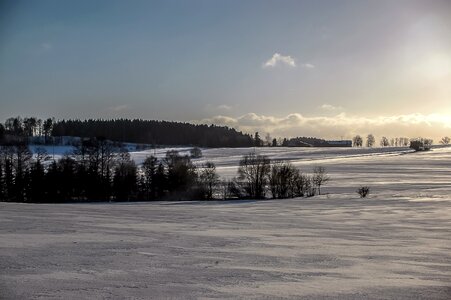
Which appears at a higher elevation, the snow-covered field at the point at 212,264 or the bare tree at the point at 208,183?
the snow-covered field at the point at 212,264

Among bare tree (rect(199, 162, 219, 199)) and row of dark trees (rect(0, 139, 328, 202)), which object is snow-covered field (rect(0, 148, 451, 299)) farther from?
row of dark trees (rect(0, 139, 328, 202))

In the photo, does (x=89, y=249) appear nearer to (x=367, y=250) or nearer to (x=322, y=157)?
(x=367, y=250)

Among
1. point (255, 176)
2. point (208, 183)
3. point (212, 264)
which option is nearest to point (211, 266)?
point (212, 264)

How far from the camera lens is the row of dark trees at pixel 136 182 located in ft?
211

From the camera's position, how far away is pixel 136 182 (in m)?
67.0

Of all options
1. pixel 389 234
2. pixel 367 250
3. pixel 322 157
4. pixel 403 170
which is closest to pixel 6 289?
pixel 367 250

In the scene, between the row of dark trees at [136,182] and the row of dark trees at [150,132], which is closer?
the row of dark trees at [136,182]

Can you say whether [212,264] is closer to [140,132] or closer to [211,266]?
[211,266]

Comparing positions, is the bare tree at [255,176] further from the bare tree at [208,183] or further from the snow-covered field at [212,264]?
the snow-covered field at [212,264]

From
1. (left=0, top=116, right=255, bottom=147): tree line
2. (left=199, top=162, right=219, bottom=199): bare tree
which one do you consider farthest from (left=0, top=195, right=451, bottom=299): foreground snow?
(left=0, top=116, right=255, bottom=147): tree line

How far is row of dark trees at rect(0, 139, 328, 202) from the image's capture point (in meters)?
64.4

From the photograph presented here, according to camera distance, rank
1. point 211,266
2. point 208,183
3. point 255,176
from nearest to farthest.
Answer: point 211,266 < point 208,183 < point 255,176

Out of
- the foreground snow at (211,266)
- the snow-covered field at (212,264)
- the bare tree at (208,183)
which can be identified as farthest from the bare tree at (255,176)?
the foreground snow at (211,266)

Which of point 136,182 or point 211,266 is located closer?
point 211,266
